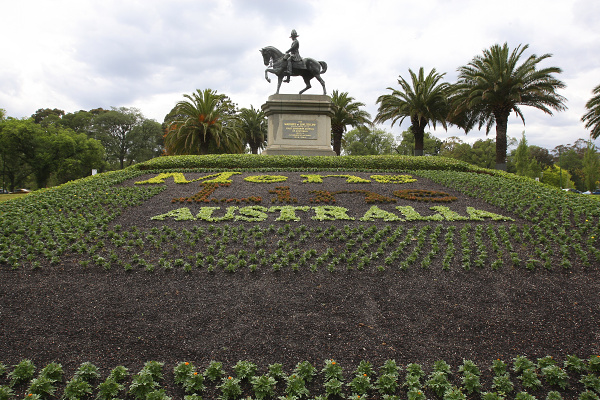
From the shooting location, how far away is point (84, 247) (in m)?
6.63

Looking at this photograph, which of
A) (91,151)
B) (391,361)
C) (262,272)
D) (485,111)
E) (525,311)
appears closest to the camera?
(391,361)

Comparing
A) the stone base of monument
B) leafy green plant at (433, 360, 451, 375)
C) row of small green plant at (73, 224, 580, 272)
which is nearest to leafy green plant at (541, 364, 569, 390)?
leafy green plant at (433, 360, 451, 375)

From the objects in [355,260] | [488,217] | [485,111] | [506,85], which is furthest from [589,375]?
[485,111]

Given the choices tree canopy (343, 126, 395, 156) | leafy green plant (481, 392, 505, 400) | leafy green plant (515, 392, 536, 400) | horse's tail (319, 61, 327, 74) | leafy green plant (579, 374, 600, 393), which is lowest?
leafy green plant (481, 392, 505, 400)

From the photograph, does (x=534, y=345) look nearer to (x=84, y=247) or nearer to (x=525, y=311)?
(x=525, y=311)

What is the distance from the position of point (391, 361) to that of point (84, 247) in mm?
5621

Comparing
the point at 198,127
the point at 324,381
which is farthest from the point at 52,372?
the point at 198,127

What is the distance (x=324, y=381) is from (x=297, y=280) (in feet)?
7.00

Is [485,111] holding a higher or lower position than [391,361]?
higher

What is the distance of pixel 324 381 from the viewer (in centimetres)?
368

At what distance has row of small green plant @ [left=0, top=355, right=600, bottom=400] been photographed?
3.41 metres

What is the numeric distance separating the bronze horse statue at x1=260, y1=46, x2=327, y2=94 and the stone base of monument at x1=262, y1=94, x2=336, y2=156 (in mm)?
775

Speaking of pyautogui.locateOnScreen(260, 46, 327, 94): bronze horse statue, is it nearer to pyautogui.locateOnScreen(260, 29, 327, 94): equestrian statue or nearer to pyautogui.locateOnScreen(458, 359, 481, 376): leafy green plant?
pyautogui.locateOnScreen(260, 29, 327, 94): equestrian statue

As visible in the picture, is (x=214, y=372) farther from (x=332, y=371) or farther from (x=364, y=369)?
(x=364, y=369)
